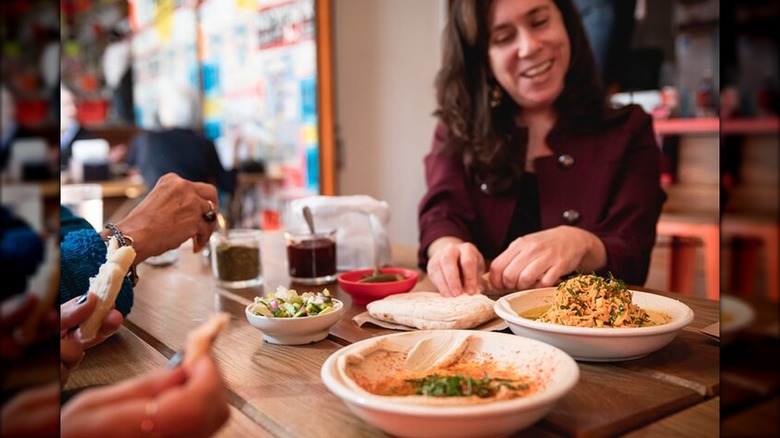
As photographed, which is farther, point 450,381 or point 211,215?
point 211,215

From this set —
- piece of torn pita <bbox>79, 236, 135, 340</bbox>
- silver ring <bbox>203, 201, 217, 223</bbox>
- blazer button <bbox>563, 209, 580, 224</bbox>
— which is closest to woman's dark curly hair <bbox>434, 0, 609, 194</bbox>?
blazer button <bbox>563, 209, 580, 224</bbox>

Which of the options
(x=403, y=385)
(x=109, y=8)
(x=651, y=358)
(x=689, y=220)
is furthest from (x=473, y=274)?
(x=109, y=8)

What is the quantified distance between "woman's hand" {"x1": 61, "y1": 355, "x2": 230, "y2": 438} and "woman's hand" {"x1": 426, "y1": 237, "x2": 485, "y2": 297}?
747 mm

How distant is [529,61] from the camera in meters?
1.78

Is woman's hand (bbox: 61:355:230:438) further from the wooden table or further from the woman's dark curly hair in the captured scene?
the woman's dark curly hair

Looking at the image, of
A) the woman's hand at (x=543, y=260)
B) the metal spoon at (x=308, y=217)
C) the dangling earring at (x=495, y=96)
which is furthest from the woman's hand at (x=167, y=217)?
the dangling earring at (x=495, y=96)

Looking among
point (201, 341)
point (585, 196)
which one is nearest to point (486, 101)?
point (585, 196)

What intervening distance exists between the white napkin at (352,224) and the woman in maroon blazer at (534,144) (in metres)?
0.15

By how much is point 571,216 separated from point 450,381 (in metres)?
1.09

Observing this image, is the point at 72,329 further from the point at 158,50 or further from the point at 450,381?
the point at 158,50

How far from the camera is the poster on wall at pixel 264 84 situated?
223cm

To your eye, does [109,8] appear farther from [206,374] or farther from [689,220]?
[206,374]

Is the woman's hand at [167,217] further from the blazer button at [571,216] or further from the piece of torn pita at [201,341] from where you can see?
the blazer button at [571,216]

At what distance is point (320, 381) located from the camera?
852mm
